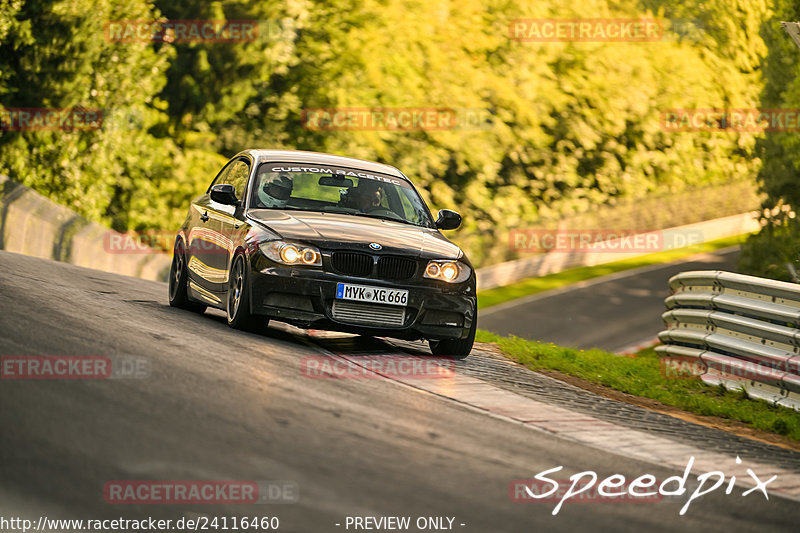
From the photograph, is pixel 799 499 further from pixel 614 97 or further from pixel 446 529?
pixel 614 97

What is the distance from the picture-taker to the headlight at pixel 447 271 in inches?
403

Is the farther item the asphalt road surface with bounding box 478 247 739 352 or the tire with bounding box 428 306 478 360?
the asphalt road surface with bounding box 478 247 739 352

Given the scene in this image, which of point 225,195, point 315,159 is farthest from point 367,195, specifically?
point 225,195

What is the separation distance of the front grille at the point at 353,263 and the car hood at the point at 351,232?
7cm

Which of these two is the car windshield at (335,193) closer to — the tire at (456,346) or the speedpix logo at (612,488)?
the tire at (456,346)

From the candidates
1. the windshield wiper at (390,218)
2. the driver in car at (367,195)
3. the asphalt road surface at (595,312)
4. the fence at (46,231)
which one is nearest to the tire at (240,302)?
the windshield wiper at (390,218)

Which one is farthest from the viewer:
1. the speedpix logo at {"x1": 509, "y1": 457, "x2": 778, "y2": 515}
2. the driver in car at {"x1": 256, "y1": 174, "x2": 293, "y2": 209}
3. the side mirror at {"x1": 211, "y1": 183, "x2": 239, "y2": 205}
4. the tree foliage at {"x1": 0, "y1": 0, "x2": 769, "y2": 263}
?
the tree foliage at {"x1": 0, "y1": 0, "x2": 769, "y2": 263}

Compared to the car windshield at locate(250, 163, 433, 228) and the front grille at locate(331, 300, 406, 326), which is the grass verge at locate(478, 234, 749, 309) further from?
the front grille at locate(331, 300, 406, 326)

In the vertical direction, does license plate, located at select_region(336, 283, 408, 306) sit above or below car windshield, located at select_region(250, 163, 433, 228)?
below

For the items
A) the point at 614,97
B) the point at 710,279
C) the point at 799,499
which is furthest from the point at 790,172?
the point at 614,97

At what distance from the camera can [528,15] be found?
50.4 metres

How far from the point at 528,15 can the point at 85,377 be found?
45476mm

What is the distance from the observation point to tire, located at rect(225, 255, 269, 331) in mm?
10156

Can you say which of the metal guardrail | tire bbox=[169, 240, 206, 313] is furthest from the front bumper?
the metal guardrail
